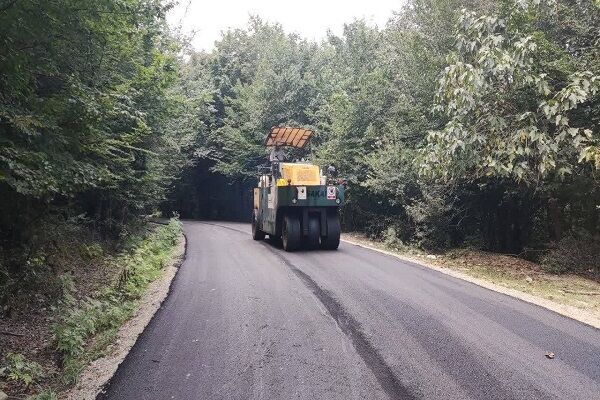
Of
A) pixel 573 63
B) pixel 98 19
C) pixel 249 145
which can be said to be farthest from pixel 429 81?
pixel 249 145

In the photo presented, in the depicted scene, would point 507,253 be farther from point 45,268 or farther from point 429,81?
point 45,268

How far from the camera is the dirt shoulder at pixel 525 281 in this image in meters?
7.11

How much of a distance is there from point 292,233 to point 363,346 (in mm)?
7172

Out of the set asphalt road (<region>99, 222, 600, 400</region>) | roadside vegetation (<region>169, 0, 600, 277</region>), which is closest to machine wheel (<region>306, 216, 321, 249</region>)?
roadside vegetation (<region>169, 0, 600, 277</region>)

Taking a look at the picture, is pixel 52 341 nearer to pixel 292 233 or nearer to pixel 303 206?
pixel 292 233

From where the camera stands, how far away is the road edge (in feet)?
13.3

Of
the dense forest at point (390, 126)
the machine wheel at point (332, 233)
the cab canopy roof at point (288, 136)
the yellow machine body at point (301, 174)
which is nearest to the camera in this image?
the dense forest at point (390, 126)

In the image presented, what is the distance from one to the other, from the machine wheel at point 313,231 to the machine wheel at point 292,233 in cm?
30

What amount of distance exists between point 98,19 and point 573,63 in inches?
339

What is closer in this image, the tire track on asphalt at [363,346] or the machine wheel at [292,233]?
the tire track on asphalt at [363,346]


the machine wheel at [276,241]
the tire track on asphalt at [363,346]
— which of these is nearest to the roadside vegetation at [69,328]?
the tire track on asphalt at [363,346]

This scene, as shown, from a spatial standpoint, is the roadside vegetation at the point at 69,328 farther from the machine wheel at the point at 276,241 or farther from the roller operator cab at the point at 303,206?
the machine wheel at the point at 276,241

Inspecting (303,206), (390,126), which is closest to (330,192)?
(303,206)

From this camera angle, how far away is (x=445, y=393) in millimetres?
3887
